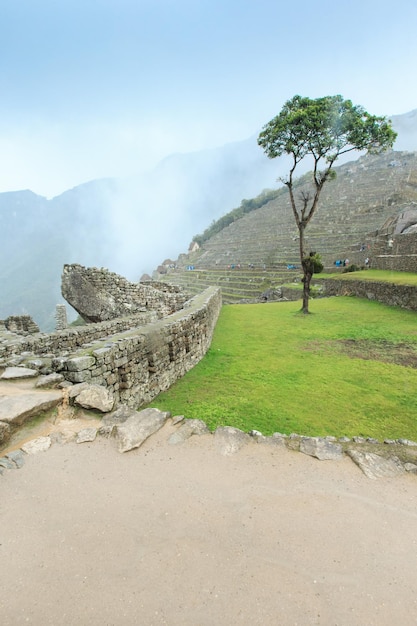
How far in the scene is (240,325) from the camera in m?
12.7

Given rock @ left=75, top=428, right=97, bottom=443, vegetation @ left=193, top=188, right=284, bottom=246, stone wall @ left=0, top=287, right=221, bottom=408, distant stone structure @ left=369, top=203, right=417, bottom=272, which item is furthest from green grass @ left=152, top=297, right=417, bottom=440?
vegetation @ left=193, top=188, right=284, bottom=246

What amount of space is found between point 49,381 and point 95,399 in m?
0.89

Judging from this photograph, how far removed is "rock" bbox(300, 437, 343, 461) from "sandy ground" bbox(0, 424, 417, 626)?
0.40 feet

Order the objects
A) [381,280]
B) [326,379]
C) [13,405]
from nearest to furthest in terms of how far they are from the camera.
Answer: [13,405]
[326,379]
[381,280]

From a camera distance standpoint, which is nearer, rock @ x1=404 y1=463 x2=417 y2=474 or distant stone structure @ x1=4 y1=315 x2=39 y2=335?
rock @ x1=404 y1=463 x2=417 y2=474

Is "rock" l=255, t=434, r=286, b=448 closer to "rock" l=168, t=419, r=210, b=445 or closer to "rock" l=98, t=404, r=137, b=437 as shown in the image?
"rock" l=168, t=419, r=210, b=445

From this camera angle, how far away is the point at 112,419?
3.90 metres

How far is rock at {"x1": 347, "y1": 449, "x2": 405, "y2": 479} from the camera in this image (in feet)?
9.84

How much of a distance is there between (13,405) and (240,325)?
9786mm

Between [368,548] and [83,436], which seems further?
[83,436]

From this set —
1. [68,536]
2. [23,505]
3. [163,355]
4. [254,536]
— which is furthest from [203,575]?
[163,355]

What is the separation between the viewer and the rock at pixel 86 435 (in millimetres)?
3439

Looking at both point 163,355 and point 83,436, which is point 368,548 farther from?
point 163,355

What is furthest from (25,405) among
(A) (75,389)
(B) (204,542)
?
(B) (204,542)
